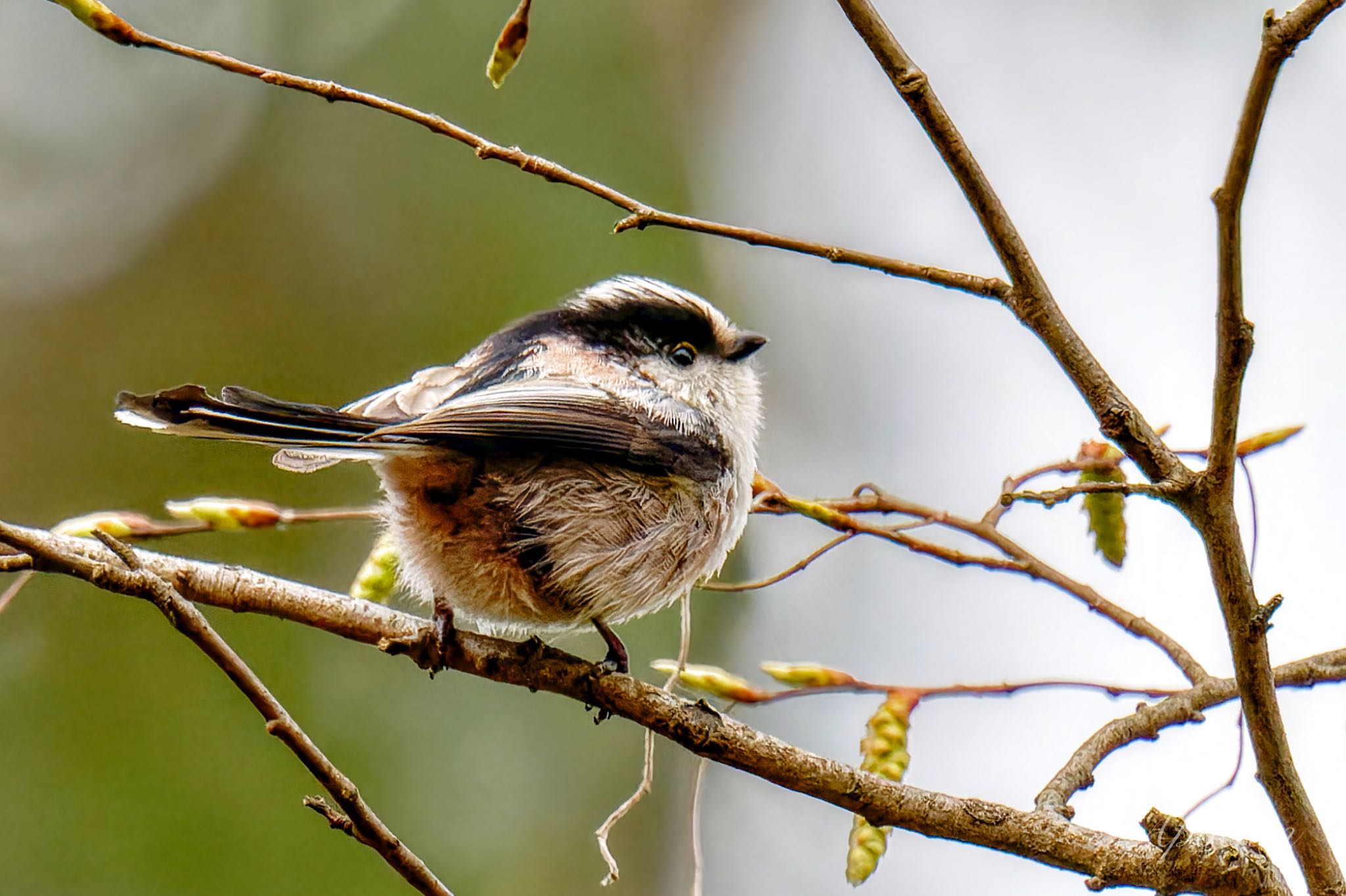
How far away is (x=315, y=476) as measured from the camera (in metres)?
5.38

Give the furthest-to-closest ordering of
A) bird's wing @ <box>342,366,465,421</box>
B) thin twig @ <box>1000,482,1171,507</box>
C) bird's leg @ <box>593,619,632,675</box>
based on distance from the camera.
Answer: bird's leg @ <box>593,619,632,675</box> < bird's wing @ <box>342,366,465,421</box> < thin twig @ <box>1000,482,1171,507</box>

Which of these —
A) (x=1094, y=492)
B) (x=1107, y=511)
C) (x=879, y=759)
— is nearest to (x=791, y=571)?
(x=879, y=759)

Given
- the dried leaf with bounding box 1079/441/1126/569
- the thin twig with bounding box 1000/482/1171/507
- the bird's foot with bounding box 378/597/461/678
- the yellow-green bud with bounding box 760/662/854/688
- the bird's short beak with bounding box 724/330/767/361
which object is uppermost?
the bird's short beak with bounding box 724/330/767/361

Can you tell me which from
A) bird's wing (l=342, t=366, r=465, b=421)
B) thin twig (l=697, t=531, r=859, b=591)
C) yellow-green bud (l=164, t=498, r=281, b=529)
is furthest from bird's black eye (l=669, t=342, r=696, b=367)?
yellow-green bud (l=164, t=498, r=281, b=529)

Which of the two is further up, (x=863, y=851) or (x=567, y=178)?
(x=567, y=178)

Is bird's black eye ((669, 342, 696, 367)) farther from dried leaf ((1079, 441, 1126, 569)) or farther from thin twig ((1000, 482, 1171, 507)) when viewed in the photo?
thin twig ((1000, 482, 1171, 507))

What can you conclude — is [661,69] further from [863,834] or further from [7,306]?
[863,834]

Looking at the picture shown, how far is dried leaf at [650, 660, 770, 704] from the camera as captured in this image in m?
2.28

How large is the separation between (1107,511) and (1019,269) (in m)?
0.77

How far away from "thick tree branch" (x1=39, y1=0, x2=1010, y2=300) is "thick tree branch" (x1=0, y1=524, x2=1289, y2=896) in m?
0.81

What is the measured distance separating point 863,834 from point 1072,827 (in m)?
0.37

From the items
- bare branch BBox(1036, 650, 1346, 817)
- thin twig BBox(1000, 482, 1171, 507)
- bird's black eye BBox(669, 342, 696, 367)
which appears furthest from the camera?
bird's black eye BBox(669, 342, 696, 367)

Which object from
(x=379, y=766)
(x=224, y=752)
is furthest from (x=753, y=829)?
(x=224, y=752)

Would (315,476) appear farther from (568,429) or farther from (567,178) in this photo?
(567,178)
